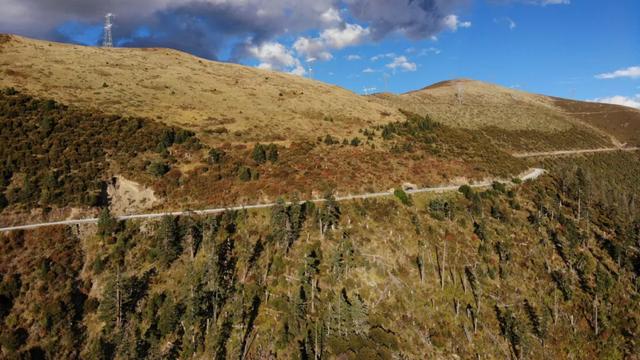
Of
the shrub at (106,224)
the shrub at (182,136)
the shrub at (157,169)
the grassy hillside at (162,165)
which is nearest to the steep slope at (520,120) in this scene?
the grassy hillside at (162,165)

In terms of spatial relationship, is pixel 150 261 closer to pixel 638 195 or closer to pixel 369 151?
pixel 369 151

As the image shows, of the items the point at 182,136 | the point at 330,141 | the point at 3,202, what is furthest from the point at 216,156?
the point at 3,202

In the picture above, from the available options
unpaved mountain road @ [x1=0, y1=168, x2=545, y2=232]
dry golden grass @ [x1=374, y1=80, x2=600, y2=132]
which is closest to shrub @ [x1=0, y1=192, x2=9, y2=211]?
unpaved mountain road @ [x1=0, y1=168, x2=545, y2=232]

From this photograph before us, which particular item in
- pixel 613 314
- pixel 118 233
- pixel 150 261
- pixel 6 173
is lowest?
pixel 613 314

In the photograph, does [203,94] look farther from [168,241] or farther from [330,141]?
[168,241]

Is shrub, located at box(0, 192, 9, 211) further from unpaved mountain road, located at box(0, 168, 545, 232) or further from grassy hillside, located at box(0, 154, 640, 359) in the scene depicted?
grassy hillside, located at box(0, 154, 640, 359)

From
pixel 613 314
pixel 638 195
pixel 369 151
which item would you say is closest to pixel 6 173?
pixel 369 151
